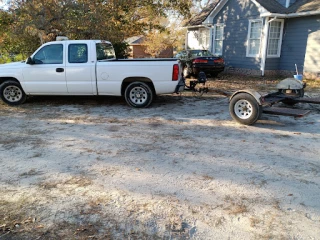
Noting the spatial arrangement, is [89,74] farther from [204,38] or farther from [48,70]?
[204,38]

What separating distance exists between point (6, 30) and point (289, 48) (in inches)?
559

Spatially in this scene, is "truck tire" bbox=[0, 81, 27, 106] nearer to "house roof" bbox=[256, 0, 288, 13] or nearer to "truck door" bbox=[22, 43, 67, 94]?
"truck door" bbox=[22, 43, 67, 94]

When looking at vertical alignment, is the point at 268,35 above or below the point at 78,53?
above

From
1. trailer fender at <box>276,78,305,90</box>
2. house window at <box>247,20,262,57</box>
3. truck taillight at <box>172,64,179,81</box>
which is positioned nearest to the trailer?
trailer fender at <box>276,78,305,90</box>

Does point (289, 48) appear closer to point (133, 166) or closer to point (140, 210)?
point (133, 166)

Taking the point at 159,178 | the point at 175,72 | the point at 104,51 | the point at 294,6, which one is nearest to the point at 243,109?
the point at 175,72

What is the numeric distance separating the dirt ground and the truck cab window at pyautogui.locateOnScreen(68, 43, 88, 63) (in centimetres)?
187

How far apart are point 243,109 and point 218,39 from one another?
13459 mm

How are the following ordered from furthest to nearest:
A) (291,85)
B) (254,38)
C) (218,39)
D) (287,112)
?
(218,39) → (254,38) → (291,85) → (287,112)

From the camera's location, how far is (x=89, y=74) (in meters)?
8.16

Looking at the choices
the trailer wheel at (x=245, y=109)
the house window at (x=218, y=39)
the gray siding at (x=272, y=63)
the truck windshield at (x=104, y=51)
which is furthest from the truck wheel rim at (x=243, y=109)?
the house window at (x=218, y=39)

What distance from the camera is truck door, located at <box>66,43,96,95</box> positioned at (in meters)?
8.16

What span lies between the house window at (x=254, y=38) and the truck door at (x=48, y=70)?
1175 cm

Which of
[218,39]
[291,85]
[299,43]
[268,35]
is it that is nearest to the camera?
[291,85]
